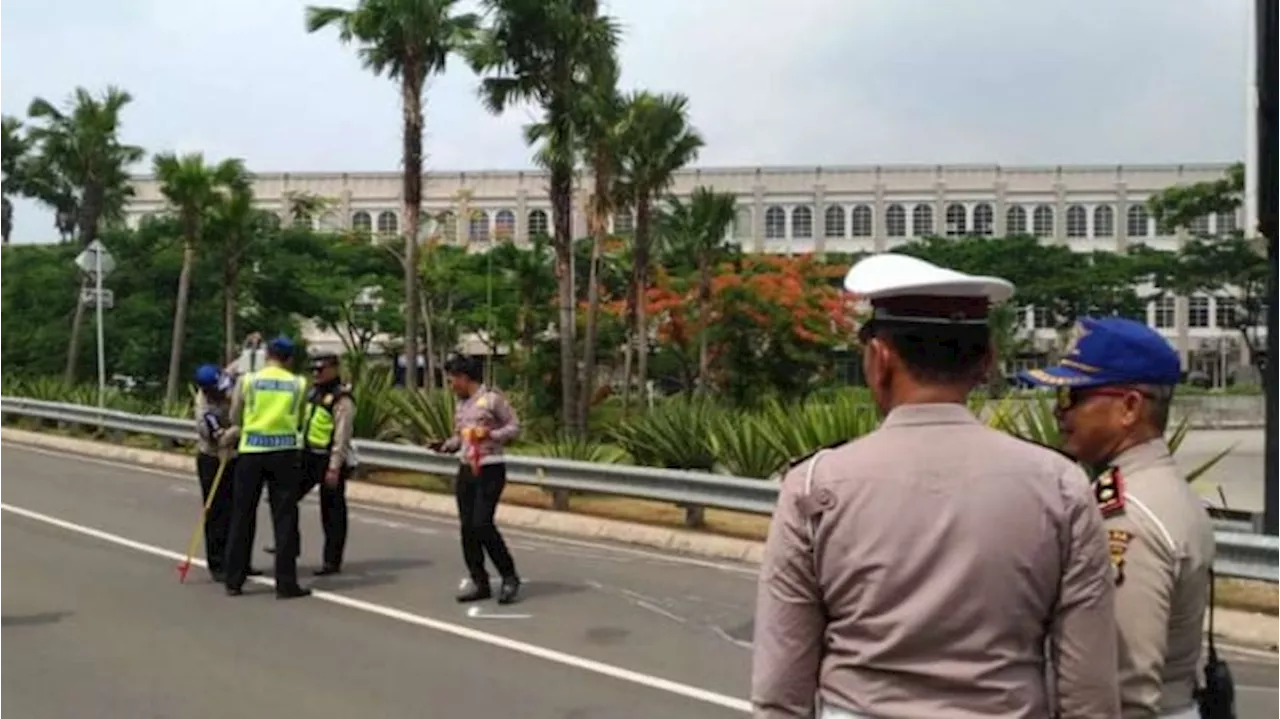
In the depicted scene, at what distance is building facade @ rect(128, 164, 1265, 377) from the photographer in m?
101

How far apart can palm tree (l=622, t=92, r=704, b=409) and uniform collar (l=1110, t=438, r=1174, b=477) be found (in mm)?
25694

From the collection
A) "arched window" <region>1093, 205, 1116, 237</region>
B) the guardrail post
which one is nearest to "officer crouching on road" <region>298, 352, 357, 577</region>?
the guardrail post

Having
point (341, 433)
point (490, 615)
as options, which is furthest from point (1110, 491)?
point (341, 433)

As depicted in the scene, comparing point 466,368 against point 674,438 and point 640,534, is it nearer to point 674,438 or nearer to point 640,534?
point 640,534

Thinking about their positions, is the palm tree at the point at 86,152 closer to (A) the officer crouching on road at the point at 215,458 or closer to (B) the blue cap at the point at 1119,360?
(A) the officer crouching on road at the point at 215,458

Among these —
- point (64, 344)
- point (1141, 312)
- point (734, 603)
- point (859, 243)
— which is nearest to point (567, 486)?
point (734, 603)

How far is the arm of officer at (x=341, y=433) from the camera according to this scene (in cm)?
1146

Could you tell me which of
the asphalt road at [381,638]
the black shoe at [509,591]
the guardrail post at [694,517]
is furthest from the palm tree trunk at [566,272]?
the black shoe at [509,591]

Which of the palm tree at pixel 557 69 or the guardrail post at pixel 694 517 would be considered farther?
the palm tree at pixel 557 69

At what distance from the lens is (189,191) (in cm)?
3177

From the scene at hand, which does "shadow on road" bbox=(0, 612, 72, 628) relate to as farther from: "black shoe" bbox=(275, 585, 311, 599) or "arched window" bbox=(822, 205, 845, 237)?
"arched window" bbox=(822, 205, 845, 237)

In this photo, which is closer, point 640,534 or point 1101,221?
point 640,534

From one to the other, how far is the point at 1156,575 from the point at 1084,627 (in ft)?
0.83

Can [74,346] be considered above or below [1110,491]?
above
